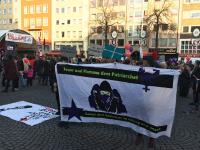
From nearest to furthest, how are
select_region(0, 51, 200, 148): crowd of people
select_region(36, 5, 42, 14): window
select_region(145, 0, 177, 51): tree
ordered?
1. select_region(0, 51, 200, 148): crowd of people
2. select_region(145, 0, 177, 51): tree
3. select_region(36, 5, 42, 14): window

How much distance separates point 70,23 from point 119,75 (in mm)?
74527

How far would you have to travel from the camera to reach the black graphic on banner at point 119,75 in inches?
237

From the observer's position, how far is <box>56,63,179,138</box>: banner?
6020 millimetres

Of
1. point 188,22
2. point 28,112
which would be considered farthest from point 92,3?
point 28,112

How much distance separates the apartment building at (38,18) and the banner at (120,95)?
75.0 metres

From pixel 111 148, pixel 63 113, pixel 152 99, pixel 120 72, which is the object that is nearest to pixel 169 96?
pixel 152 99

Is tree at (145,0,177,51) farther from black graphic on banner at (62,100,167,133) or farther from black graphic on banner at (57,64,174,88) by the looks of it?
black graphic on banner at (62,100,167,133)

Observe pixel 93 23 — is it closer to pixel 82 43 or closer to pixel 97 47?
pixel 82 43

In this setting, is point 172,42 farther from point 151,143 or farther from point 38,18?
point 151,143

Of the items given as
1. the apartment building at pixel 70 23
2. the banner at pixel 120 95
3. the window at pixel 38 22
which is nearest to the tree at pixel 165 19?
the apartment building at pixel 70 23

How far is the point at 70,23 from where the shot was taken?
7956 cm

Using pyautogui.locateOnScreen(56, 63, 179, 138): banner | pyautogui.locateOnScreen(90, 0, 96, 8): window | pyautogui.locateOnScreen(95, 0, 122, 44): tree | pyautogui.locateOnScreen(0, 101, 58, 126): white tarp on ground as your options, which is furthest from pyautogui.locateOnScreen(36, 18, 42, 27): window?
pyautogui.locateOnScreen(56, 63, 179, 138): banner

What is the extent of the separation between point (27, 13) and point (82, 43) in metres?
19.4

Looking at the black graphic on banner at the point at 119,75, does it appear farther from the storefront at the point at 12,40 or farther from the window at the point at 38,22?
the window at the point at 38,22
